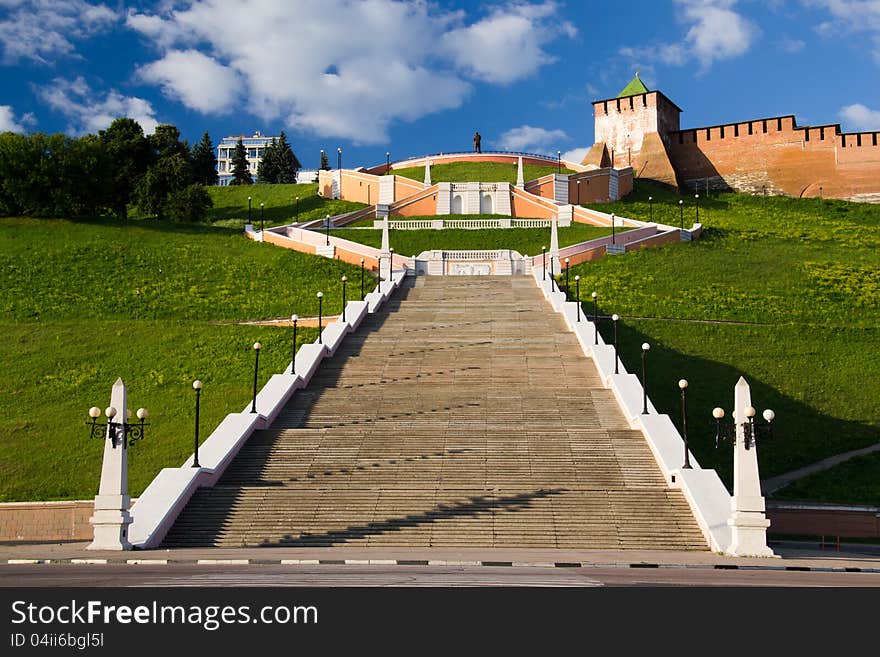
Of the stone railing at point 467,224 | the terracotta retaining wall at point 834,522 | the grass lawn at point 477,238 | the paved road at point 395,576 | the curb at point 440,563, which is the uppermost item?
the stone railing at point 467,224

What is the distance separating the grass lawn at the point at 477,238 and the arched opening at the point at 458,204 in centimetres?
815

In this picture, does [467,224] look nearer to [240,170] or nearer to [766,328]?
[766,328]

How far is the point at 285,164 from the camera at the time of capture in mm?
87500

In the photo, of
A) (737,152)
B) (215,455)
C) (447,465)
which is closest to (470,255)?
(447,465)

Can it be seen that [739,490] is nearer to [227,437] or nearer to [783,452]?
[783,452]

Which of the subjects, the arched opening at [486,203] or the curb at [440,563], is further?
the arched opening at [486,203]

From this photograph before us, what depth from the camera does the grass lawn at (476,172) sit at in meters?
65.8

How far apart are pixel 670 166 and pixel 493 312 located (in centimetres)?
4711

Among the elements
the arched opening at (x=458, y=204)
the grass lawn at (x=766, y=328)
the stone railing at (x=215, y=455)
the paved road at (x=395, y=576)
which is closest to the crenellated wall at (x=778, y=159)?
the grass lawn at (x=766, y=328)

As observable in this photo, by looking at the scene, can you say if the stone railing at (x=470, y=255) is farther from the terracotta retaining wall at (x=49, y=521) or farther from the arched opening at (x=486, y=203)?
the terracotta retaining wall at (x=49, y=521)

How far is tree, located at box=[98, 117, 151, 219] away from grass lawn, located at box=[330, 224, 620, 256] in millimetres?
16401

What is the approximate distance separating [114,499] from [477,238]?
1357 inches

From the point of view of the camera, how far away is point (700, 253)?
43094 millimetres

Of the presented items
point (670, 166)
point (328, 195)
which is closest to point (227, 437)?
point (328, 195)
